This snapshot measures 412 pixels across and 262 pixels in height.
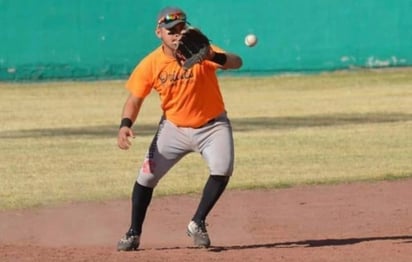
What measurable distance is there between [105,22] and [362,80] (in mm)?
6457

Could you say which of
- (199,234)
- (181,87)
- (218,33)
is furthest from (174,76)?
(218,33)

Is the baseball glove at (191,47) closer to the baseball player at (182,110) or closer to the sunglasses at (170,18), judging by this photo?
the baseball player at (182,110)

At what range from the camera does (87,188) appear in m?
11.3

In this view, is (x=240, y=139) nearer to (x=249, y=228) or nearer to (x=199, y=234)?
(x=249, y=228)

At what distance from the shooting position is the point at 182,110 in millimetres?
7707

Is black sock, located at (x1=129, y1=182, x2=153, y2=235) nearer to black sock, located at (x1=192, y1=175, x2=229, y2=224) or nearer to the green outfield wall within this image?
black sock, located at (x1=192, y1=175, x2=229, y2=224)

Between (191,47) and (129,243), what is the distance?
1434mm

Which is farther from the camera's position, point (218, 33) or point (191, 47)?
point (218, 33)

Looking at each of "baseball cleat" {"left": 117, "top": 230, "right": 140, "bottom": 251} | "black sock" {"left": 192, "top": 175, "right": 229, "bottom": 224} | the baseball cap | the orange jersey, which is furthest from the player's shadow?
the baseball cap

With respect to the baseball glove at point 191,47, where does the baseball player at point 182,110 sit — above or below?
below

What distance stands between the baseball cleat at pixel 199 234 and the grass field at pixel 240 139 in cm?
285

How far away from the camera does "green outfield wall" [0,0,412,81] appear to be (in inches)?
1077

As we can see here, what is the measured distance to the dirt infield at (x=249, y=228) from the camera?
7434 mm

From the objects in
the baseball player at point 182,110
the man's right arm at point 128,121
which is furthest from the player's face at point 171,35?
the man's right arm at point 128,121
